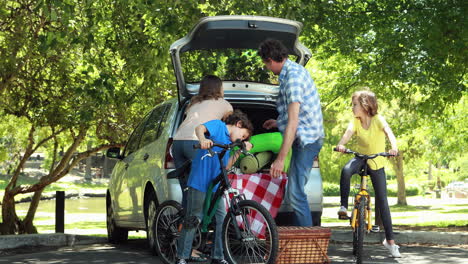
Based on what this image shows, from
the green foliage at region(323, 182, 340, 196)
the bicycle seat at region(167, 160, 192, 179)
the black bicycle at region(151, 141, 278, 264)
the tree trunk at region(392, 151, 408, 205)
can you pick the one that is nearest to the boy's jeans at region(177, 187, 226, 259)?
the black bicycle at region(151, 141, 278, 264)

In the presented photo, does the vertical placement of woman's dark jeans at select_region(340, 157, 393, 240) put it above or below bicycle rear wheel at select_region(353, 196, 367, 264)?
above

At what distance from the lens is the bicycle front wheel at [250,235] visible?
6.41 meters

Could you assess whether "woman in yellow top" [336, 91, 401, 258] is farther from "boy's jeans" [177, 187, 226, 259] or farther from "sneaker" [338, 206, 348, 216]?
"boy's jeans" [177, 187, 226, 259]

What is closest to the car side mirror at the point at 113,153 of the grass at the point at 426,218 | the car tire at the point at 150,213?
the car tire at the point at 150,213

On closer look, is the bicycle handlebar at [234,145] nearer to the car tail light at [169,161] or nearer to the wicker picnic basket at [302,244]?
the wicker picnic basket at [302,244]

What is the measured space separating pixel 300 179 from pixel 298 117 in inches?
21.6

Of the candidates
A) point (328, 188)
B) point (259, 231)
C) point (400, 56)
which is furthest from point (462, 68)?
point (328, 188)

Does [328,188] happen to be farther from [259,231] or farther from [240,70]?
[259,231]

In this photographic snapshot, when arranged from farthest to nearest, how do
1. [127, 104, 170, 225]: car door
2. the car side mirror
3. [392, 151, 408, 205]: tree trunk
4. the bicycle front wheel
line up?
[392, 151, 408, 205]: tree trunk → the car side mirror → [127, 104, 170, 225]: car door → the bicycle front wheel

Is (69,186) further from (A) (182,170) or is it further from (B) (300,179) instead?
(B) (300,179)

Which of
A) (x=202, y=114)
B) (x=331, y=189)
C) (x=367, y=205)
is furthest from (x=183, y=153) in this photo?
(x=331, y=189)

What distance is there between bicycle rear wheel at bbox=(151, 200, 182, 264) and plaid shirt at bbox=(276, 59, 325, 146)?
1.27m

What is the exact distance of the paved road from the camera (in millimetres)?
9289

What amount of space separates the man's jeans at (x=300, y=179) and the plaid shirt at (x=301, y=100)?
0.08 m
